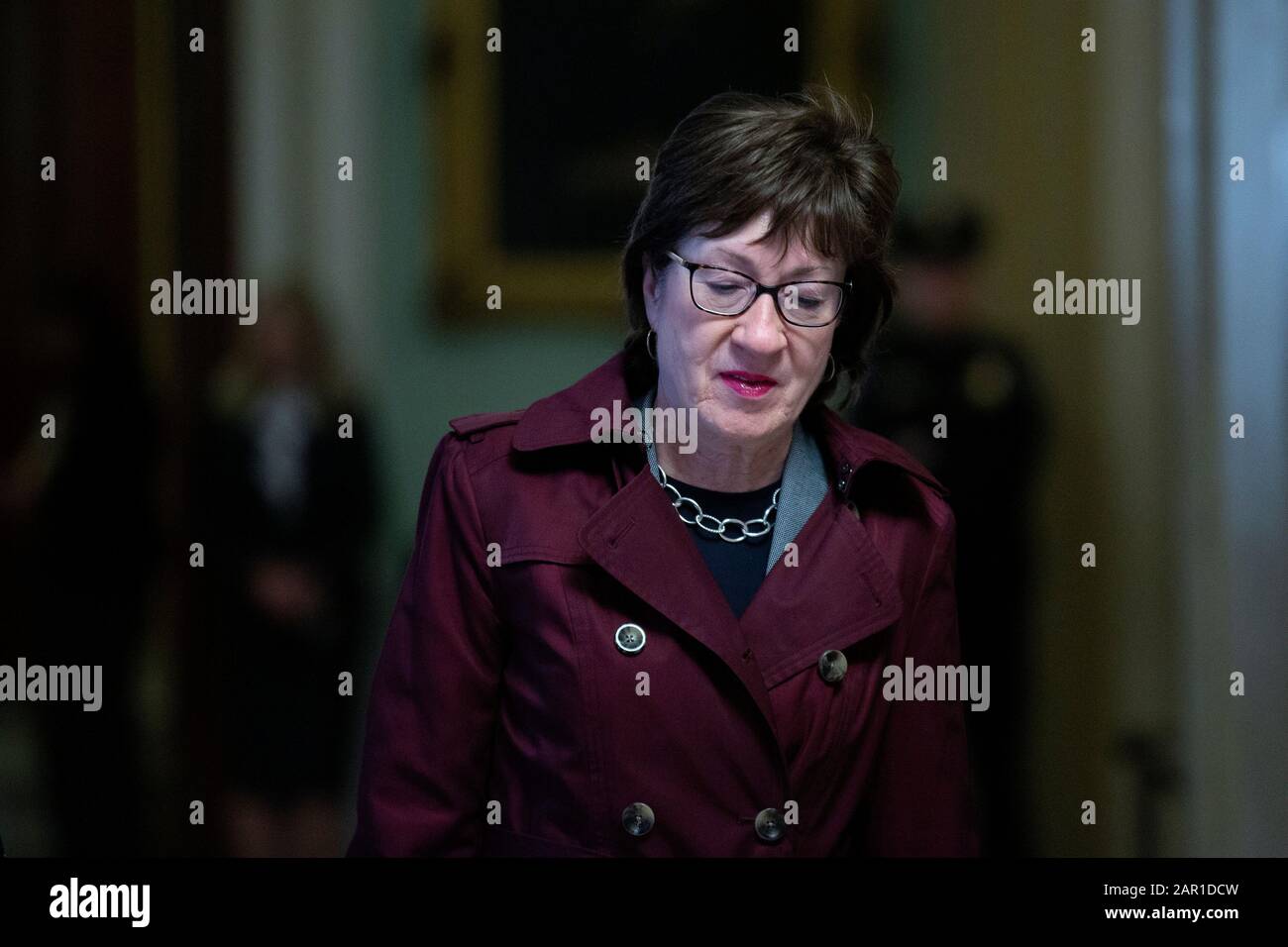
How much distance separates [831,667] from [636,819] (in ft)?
0.79

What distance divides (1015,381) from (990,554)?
13.0 inches

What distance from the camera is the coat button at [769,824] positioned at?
4.37ft

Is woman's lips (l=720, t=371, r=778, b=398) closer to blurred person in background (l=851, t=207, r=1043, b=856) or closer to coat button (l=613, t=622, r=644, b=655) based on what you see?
coat button (l=613, t=622, r=644, b=655)

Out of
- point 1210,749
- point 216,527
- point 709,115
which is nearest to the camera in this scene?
point 709,115

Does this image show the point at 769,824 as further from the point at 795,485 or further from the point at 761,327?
the point at 761,327

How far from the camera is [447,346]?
2893 millimetres

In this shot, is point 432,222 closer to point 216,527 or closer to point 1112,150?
point 216,527

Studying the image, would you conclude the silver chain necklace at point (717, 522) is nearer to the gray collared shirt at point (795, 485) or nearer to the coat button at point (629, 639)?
the gray collared shirt at point (795, 485)

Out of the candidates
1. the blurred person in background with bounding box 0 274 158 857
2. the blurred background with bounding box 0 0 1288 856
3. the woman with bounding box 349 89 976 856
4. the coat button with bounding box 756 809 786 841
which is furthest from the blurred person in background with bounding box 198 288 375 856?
the coat button with bounding box 756 809 786 841

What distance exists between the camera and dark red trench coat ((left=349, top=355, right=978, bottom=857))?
1.31 m

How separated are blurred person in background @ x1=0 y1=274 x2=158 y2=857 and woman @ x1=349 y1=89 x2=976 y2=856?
4.95ft

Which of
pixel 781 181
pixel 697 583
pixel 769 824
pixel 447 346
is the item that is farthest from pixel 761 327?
pixel 447 346

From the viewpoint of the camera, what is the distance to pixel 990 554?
2541 millimetres

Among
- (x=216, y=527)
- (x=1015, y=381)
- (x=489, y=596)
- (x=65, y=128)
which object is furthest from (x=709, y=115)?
(x=65, y=128)
